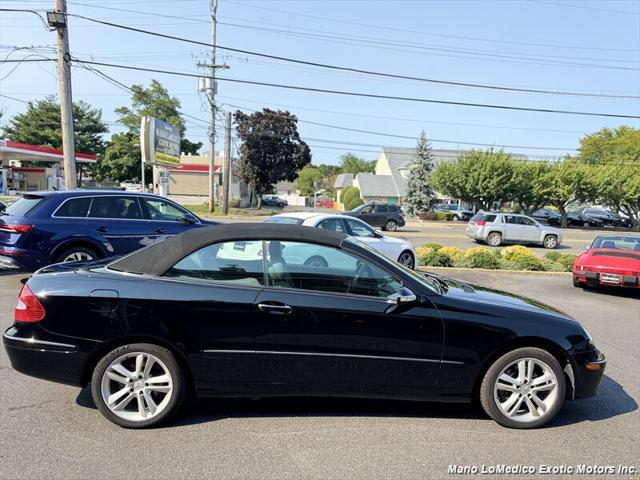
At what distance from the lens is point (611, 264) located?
30.7ft

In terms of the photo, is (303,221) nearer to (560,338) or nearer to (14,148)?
(560,338)

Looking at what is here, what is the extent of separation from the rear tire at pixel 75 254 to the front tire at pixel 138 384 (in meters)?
5.01

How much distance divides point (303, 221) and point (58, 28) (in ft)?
36.0

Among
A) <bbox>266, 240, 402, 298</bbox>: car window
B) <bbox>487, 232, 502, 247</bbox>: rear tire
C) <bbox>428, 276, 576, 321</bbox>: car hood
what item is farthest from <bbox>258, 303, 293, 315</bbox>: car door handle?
<bbox>487, 232, 502, 247</bbox>: rear tire

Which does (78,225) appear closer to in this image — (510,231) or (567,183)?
(510,231)

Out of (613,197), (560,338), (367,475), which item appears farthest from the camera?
(613,197)

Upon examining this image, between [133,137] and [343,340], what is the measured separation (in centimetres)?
7014

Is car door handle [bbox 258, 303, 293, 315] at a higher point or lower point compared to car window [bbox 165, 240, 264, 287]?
lower

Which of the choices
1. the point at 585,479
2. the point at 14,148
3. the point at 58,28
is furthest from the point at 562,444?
the point at 14,148

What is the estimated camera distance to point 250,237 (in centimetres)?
366

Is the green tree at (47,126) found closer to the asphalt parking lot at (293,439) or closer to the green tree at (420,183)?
the green tree at (420,183)

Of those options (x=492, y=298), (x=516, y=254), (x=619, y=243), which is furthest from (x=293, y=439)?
(x=516, y=254)

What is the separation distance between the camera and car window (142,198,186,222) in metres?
8.73

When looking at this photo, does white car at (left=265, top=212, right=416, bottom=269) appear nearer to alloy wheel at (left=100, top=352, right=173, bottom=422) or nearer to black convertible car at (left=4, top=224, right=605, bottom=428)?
black convertible car at (left=4, top=224, right=605, bottom=428)
